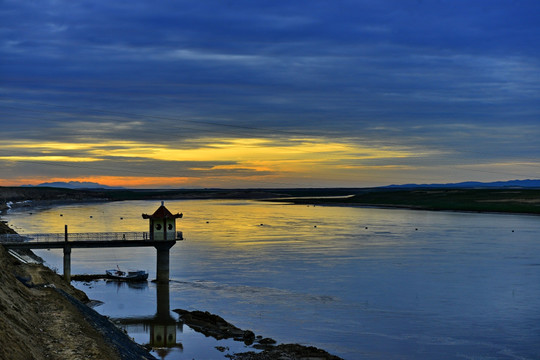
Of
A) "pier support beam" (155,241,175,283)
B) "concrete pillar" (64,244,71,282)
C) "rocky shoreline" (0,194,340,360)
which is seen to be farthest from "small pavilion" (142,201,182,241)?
"rocky shoreline" (0,194,340,360)

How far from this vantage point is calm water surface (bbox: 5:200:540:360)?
35.9 metres

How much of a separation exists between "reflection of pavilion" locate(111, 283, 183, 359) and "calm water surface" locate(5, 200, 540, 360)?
0.27ft

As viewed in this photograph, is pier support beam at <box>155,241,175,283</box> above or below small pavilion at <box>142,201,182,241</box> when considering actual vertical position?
below

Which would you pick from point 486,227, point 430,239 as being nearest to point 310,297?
point 430,239

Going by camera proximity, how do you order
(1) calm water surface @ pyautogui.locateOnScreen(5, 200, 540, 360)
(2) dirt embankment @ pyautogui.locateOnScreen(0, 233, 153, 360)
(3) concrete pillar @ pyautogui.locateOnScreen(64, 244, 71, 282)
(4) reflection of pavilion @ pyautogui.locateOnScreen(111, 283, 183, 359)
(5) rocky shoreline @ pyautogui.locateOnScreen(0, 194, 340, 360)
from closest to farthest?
(2) dirt embankment @ pyautogui.locateOnScreen(0, 233, 153, 360) < (5) rocky shoreline @ pyautogui.locateOnScreen(0, 194, 340, 360) < (4) reflection of pavilion @ pyautogui.locateOnScreen(111, 283, 183, 359) < (1) calm water surface @ pyautogui.locateOnScreen(5, 200, 540, 360) < (3) concrete pillar @ pyautogui.locateOnScreen(64, 244, 71, 282)

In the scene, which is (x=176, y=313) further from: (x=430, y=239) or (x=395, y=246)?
(x=430, y=239)

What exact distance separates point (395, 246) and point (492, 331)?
47721mm

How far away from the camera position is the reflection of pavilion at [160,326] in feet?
117

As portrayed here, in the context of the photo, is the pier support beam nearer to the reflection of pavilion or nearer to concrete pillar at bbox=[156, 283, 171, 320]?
concrete pillar at bbox=[156, 283, 171, 320]

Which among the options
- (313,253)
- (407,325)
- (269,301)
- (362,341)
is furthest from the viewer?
(313,253)

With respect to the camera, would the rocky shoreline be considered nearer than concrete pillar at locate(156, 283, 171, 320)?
Yes

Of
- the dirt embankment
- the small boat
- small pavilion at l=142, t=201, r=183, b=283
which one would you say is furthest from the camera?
the small boat

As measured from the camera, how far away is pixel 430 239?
9475 centimetres

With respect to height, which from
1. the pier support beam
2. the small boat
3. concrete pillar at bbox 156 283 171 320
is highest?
the pier support beam
